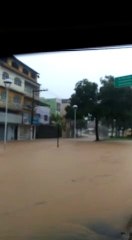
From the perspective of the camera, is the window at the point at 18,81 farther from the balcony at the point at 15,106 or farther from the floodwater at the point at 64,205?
the floodwater at the point at 64,205

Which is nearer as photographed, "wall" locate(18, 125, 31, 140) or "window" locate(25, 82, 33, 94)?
"wall" locate(18, 125, 31, 140)

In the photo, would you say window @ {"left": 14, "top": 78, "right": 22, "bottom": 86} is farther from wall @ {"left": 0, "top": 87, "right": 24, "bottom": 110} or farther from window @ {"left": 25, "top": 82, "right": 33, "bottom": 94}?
window @ {"left": 25, "top": 82, "right": 33, "bottom": 94}

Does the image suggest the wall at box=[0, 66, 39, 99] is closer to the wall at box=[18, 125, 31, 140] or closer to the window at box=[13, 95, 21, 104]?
the window at box=[13, 95, 21, 104]

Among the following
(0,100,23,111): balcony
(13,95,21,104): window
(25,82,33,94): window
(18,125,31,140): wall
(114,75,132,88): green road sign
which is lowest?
(18,125,31,140): wall

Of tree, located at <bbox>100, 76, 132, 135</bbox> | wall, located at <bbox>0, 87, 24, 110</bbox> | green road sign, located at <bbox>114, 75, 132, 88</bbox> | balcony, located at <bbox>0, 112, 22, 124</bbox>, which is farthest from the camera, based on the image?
tree, located at <bbox>100, 76, 132, 135</bbox>

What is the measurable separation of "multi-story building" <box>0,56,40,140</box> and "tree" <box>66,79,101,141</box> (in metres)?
6.19

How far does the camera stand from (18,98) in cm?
5750

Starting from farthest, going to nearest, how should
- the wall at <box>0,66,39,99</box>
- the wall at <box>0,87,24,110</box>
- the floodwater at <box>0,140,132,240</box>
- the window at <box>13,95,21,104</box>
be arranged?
the window at <box>13,95,21,104</box>
the wall at <box>0,87,24,110</box>
the wall at <box>0,66,39,99</box>
the floodwater at <box>0,140,132,240</box>

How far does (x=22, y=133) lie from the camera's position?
59.5m

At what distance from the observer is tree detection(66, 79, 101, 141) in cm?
6226

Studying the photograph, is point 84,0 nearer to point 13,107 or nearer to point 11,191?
point 11,191

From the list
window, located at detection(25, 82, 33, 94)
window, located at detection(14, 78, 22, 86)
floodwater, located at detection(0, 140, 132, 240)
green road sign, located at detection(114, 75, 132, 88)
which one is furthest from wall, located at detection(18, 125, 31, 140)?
green road sign, located at detection(114, 75, 132, 88)

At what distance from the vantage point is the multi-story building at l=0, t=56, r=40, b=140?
167ft

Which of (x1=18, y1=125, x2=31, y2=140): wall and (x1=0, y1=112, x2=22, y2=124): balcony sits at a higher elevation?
(x1=0, y1=112, x2=22, y2=124): balcony
